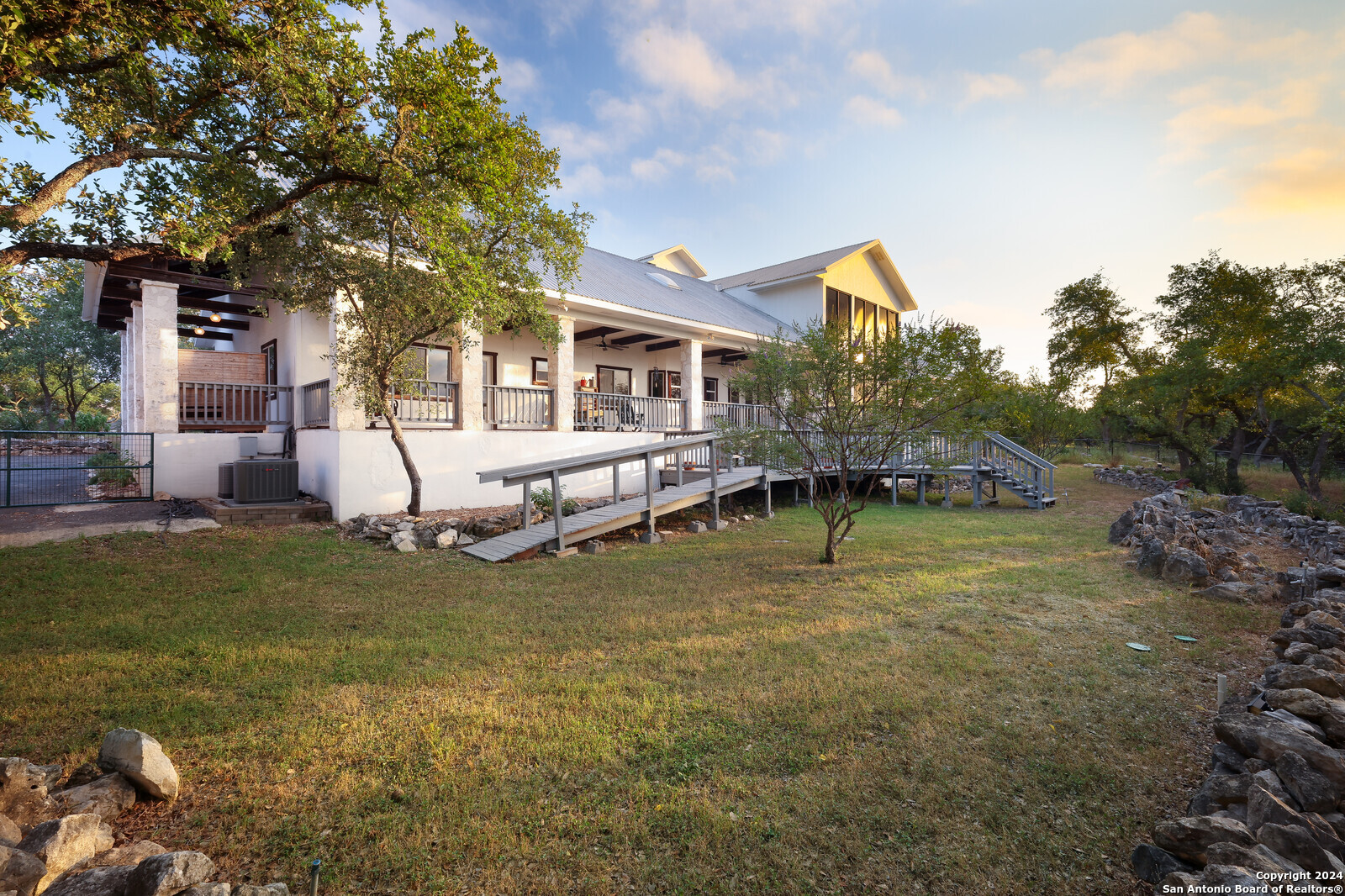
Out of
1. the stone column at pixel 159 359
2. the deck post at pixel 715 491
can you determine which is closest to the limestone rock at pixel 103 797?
the deck post at pixel 715 491

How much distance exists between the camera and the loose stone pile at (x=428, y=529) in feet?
29.3

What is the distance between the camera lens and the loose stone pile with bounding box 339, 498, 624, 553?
8.92 m

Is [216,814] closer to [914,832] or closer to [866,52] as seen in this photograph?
[914,832]

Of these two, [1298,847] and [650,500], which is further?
[650,500]

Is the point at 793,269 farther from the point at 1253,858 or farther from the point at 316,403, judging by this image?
the point at 1253,858

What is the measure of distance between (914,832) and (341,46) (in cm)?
788

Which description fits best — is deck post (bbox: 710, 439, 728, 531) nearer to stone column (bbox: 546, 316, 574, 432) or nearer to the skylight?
stone column (bbox: 546, 316, 574, 432)

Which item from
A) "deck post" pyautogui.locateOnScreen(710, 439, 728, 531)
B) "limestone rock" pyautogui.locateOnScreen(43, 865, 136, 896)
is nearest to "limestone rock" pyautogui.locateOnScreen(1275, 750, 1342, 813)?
"limestone rock" pyautogui.locateOnScreen(43, 865, 136, 896)

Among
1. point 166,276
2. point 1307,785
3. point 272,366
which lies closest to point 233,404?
point 272,366

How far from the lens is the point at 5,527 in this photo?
8.45 meters

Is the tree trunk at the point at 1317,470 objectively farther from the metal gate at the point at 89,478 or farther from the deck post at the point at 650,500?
the metal gate at the point at 89,478

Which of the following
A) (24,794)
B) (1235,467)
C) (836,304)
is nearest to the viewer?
(24,794)

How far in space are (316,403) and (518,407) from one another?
168 inches

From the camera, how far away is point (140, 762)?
8.61 feet
